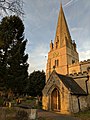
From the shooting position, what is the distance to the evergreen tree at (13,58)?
20.7m

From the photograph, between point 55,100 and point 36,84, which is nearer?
point 55,100

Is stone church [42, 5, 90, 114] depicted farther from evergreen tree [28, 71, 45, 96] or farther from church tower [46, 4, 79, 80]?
church tower [46, 4, 79, 80]

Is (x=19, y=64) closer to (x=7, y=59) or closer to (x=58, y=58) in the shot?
(x=7, y=59)

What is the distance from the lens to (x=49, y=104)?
21234 millimetres

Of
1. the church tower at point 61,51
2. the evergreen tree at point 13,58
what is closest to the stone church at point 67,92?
the evergreen tree at point 13,58

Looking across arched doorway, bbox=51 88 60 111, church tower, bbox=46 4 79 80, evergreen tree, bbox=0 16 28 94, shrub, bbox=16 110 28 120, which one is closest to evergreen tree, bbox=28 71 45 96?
church tower, bbox=46 4 79 80

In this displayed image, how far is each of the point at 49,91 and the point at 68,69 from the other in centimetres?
2867

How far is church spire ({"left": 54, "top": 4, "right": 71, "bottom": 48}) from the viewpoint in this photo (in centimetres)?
5544

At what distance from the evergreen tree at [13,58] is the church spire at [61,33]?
106 ft

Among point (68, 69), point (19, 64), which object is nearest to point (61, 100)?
point (19, 64)

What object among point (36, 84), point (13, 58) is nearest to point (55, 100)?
point (13, 58)

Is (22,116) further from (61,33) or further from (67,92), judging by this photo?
(61,33)

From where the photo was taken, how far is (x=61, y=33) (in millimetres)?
57031

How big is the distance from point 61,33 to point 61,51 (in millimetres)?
8359
